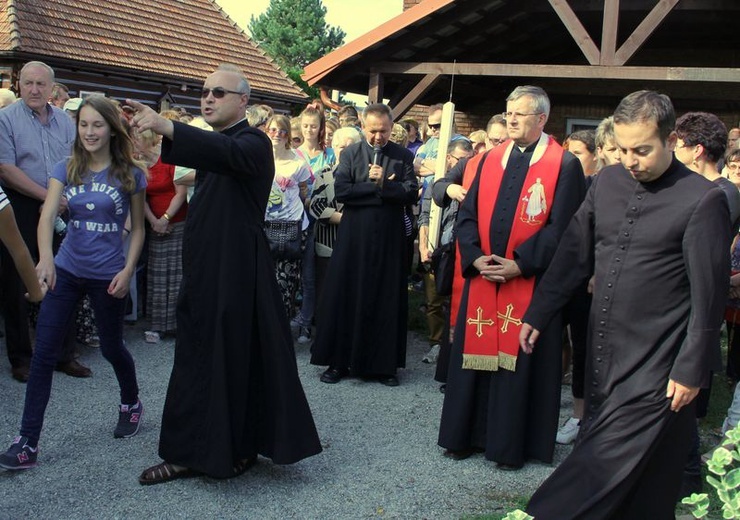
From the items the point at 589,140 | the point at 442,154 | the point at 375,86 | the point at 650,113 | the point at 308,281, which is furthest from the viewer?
the point at 375,86

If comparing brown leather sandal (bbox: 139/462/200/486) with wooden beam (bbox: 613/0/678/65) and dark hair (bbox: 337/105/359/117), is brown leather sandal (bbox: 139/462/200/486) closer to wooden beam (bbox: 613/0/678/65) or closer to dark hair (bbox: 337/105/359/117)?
dark hair (bbox: 337/105/359/117)

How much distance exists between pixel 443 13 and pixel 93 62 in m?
9.28

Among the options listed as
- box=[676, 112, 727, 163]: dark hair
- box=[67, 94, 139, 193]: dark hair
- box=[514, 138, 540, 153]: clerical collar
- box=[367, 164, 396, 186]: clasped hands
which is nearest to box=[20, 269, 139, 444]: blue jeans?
box=[67, 94, 139, 193]: dark hair

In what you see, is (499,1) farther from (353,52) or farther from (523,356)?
(523,356)

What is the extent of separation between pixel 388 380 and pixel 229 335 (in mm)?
2568

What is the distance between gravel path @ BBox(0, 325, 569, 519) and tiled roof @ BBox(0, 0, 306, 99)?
12.8 metres

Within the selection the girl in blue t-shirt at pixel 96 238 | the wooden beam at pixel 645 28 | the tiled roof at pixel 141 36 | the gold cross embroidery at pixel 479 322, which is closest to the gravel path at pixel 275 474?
the girl in blue t-shirt at pixel 96 238

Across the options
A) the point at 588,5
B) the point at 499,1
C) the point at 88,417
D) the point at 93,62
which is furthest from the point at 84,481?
the point at 93,62

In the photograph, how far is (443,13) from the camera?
38.0 feet

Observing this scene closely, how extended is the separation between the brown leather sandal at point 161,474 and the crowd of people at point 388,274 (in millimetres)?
13

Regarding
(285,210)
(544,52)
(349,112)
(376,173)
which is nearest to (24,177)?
(285,210)

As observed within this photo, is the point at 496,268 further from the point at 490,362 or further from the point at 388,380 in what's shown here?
the point at 388,380

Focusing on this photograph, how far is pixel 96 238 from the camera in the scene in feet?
15.7

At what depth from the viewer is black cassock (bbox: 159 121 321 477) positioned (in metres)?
4.15
